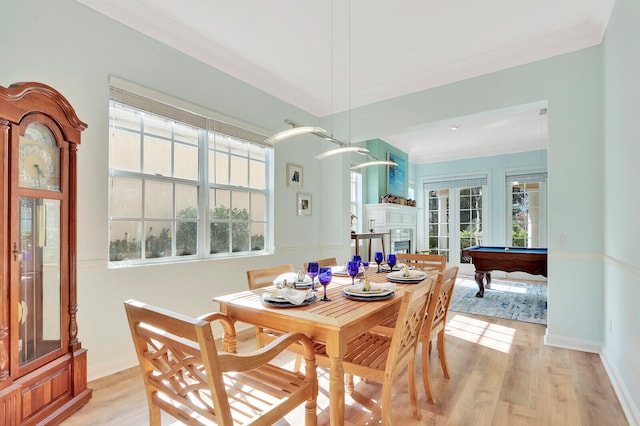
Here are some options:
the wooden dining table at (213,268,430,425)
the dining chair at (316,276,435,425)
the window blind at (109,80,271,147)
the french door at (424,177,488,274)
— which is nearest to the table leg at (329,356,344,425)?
the wooden dining table at (213,268,430,425)

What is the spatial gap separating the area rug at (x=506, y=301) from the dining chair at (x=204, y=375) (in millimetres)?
3472

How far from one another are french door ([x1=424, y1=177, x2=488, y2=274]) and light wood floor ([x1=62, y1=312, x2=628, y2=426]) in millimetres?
4591

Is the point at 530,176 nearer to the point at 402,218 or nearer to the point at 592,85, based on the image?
the point at 402,218

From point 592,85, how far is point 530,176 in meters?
4.26

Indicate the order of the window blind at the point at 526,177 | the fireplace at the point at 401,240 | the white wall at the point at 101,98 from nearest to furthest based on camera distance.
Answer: the white wall at the point at 101,98, the fireplace at the point at 401,240, the window blind at the point at 526,177

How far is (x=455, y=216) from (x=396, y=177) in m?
1.95

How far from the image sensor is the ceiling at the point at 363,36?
2.56 metres

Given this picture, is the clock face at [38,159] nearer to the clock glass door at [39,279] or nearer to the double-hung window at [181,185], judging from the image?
the clock glass door at [39,279]

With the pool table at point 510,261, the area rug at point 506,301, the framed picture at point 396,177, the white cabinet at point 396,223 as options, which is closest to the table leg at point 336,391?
the area rug at point 506,301

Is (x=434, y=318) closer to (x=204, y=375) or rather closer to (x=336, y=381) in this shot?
(x=336, y=381)

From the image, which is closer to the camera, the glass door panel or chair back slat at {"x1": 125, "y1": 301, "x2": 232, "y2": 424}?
chair back slat at {"x1": 125, "y1": 301, "x2": 232, "y2": 424}

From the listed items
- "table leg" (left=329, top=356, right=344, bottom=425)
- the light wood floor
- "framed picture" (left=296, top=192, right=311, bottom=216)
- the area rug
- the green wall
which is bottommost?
the area rug

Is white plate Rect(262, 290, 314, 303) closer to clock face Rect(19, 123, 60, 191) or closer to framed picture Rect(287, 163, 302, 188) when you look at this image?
clock face Rect(19, 123, 60, 191)

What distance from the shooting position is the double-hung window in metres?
2.60
